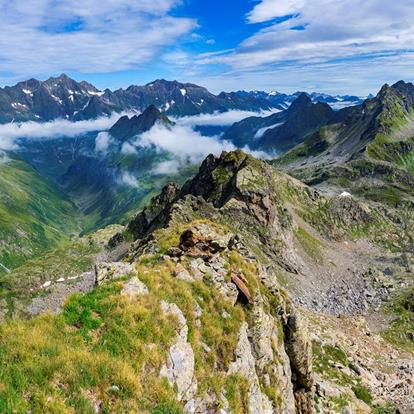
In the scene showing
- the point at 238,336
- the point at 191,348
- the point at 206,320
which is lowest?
the point at 238,336

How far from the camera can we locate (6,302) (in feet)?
509

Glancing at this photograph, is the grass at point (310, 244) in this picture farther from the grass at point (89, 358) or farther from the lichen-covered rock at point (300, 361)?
the grass at point (89, 358)

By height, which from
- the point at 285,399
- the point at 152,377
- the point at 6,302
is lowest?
the point at 6,302

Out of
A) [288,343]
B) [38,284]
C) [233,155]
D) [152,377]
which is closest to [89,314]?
[152,377]

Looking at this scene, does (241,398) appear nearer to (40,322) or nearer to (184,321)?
(184,321)

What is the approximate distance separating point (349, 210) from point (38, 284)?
13803cm

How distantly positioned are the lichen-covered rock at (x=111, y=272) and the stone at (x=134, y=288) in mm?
1258

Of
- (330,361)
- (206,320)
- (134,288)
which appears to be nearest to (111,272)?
(134,288)

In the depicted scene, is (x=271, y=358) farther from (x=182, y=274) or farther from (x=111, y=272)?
(x=111, y=272)

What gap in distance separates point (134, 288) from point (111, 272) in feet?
12.0

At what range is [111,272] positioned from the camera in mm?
27438

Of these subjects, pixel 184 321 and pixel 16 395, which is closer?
pixel 16 395

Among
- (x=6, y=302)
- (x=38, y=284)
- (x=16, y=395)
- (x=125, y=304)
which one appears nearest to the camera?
(x=16, y=395)

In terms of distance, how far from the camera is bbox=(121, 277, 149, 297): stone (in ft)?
78.3
